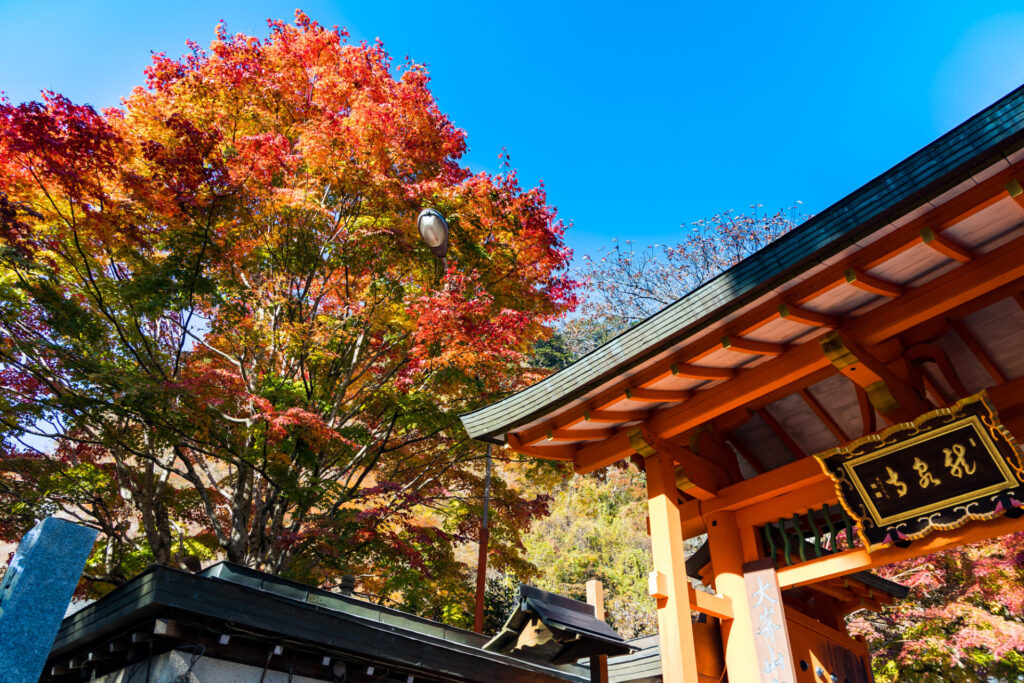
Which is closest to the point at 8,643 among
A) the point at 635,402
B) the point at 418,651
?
the point at 418,651

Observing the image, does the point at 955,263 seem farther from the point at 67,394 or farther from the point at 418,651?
the point at 67,394

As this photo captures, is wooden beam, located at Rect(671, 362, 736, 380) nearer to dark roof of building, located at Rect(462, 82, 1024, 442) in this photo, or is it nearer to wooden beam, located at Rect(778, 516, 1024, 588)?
dark roof of building, located at Rect(462, 82, 1024, 442)

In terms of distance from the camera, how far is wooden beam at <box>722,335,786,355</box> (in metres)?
4.22

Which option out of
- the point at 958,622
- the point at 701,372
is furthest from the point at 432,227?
the point at 958,622

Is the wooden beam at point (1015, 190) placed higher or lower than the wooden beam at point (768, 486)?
higher

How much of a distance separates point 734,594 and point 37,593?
613 centimetres

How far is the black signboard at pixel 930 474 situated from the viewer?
148 inches


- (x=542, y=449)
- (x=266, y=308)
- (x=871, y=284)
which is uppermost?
(x=266, y=308)

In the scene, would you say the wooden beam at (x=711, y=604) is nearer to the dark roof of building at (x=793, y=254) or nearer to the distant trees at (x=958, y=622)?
the dark roof of building at (x=793, y=254)

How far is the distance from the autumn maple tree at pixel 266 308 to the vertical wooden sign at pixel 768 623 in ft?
20.4

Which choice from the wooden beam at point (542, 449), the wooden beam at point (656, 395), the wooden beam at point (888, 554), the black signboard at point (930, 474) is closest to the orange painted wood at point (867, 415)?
the black signboard at point (930, 474)

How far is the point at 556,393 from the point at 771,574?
2.25 metres

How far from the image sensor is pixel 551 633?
5891mm

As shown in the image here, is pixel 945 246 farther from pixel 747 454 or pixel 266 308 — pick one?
pixel 266 308
